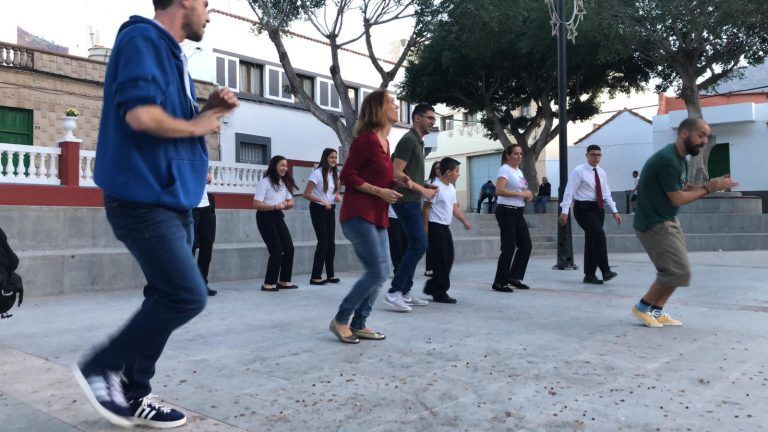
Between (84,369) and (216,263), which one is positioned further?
(216,263)

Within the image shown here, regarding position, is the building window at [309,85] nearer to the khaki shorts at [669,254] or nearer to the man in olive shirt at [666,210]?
the man in olive shirt at [666,210]

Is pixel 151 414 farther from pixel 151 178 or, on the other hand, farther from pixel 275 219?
pixel 275 219

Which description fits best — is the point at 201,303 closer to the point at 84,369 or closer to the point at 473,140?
the point at 84,369

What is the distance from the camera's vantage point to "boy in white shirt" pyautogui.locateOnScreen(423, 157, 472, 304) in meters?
6.58

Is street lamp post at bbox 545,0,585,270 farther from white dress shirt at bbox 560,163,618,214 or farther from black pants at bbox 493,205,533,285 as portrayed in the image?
black pants at bbox 493,205,533,285

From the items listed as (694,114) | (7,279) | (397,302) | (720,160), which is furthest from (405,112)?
(7,279)

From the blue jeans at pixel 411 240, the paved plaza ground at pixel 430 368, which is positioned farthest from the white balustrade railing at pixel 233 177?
the blue jeans at pixel 411 240

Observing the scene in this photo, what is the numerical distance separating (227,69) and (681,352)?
65.8ft

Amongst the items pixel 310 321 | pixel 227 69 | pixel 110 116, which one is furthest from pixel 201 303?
pixel 227 69

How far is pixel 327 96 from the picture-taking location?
25812 millimetres

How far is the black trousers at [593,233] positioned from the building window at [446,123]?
31.4 metres

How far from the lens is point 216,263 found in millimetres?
8656

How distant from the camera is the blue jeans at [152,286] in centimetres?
242

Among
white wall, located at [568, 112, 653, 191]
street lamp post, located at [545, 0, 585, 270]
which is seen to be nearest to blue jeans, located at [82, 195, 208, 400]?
street lamp post, located at [545, 0, 585, 270]
